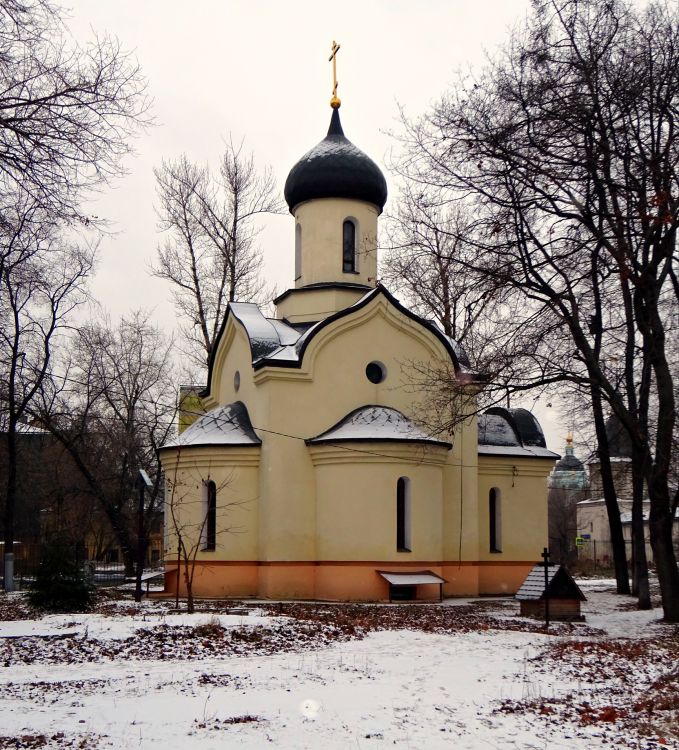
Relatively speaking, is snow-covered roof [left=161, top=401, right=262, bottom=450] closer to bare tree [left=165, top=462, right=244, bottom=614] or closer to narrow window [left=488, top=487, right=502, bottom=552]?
bare tree [left=165, top=462, right=244, bottom=614]

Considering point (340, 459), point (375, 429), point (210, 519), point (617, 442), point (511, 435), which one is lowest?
point (210, 519)

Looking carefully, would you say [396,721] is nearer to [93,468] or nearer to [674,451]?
[674,451]

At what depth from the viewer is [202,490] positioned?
2256 cm

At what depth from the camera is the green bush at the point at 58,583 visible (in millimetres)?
16250

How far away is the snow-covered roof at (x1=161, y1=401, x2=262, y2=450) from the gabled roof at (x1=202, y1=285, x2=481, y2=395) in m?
1.64

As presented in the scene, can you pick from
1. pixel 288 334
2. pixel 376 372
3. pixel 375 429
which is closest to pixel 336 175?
pixel 288 334

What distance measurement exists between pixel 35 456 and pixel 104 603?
2911 cm

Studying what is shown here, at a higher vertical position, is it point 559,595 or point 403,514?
point 403,514

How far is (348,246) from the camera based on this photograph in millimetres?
25344

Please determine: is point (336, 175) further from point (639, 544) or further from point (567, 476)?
point (567, 476)

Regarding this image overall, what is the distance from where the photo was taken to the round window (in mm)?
23094

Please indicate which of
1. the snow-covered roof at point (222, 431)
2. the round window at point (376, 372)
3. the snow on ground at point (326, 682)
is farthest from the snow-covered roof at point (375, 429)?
the snow on ground at point (326, 682)

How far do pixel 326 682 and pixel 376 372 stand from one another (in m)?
Answer: 13.9

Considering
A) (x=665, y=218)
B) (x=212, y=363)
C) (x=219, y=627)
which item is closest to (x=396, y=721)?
(x=219, y=627)
